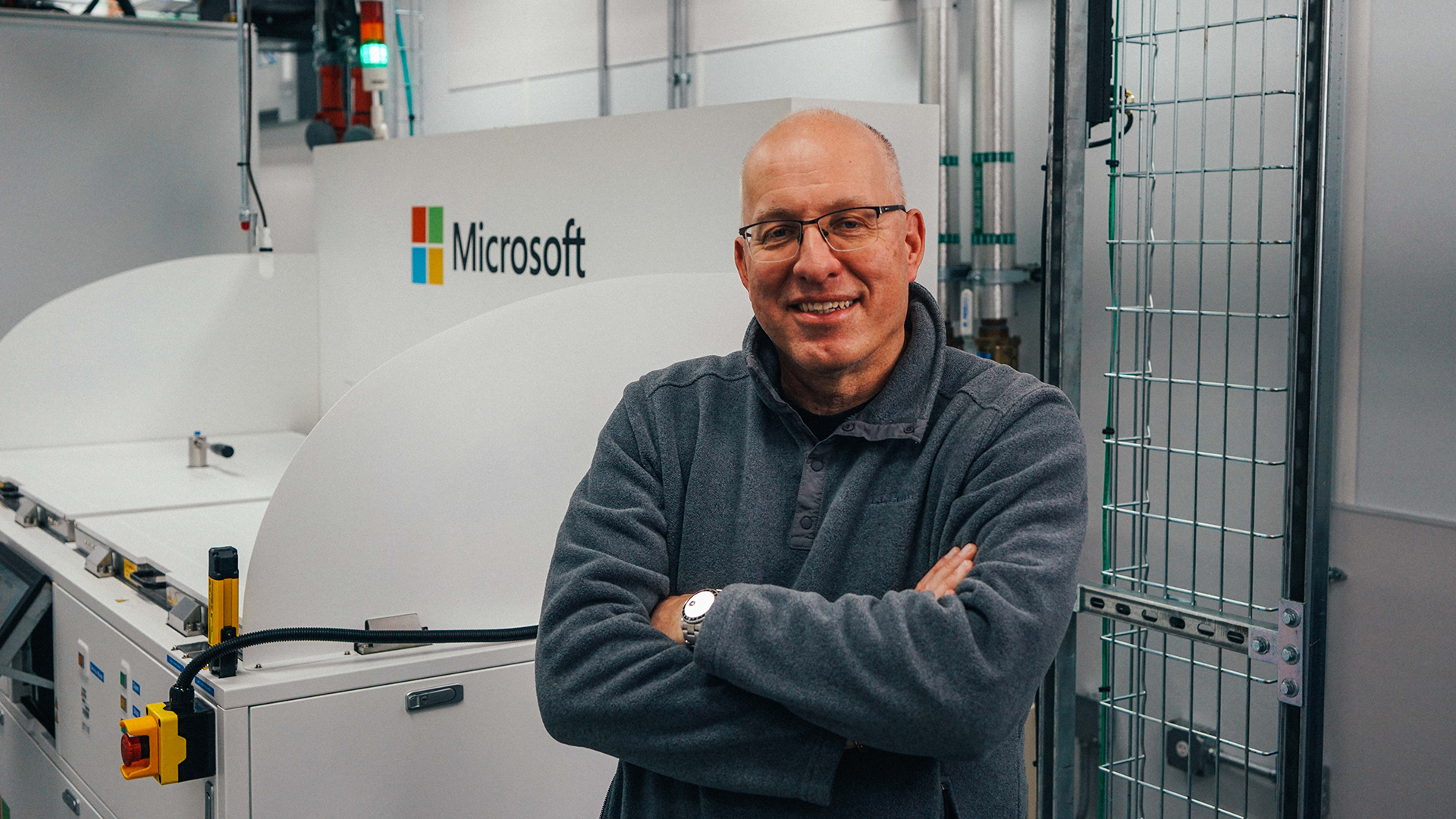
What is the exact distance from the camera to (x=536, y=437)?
1691mm

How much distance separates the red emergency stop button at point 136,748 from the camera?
1.49 metres

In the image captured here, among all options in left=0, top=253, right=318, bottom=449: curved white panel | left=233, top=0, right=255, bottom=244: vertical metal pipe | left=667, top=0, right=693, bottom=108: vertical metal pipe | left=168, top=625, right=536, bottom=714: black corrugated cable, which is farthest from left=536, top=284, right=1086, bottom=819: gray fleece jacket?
left=667, top=0, right=693, bottom=108: vertical metal pipe

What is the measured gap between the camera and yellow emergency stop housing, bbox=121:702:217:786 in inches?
58.0

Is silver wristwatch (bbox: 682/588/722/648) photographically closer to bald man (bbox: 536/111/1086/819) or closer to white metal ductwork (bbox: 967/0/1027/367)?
bald man (bbox: 536/111/1086/819)

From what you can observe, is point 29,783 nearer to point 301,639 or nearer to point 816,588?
point 301,639

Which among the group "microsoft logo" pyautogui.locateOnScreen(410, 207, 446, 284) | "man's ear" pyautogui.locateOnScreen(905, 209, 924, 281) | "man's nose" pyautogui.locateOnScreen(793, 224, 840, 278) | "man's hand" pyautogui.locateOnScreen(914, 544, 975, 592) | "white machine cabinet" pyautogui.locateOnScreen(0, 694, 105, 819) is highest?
"microsoft logo" pyautogui.locateOnScreen(410, 207, 446, 284)

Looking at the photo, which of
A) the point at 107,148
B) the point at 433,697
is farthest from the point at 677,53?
the point at 433,697

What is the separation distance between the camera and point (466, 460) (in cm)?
164

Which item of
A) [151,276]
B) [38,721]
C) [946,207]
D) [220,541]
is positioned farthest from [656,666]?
[151,276]

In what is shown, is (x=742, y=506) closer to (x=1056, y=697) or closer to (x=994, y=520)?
(x=994, y=520)

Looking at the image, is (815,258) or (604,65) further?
(604,65)

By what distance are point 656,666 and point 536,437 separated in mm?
667

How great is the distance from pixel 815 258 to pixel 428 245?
1.79 meters

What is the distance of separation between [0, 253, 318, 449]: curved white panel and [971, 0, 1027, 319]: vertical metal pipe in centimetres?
176
